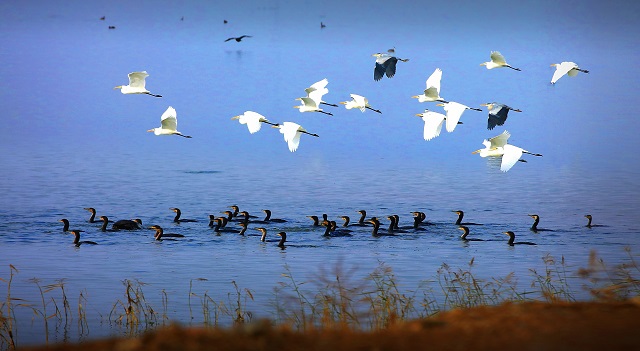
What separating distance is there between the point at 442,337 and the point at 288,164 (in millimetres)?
22181

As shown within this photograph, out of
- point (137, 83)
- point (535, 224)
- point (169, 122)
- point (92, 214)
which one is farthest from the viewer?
point (535, 224)

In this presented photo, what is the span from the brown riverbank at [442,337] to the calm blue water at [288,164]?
5.16 meters

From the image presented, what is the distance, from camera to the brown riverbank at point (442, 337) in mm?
6289

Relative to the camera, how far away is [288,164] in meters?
28.7

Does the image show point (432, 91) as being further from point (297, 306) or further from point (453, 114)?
point (297, 306)

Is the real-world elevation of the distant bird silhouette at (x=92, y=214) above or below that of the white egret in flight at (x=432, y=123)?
below

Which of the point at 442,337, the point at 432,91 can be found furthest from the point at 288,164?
the point at 442,337

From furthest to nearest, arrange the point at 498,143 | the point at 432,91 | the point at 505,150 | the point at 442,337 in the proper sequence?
the point at 432,91 < the point at 498,143 < the point at 505,150 < the point at 442,337

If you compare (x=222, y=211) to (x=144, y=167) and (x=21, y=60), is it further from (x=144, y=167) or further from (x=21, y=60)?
(x=21, y=60)

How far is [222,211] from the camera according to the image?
21.9 m

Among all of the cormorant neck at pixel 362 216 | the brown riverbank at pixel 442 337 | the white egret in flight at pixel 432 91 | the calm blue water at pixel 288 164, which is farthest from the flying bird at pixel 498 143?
the brown riverbank at pixel 442 337

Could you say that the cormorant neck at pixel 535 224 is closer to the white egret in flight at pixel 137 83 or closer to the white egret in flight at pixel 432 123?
the white egret in flight at pixel 432 123

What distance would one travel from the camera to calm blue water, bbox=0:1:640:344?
1620 cm

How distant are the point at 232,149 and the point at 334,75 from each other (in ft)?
64.6
